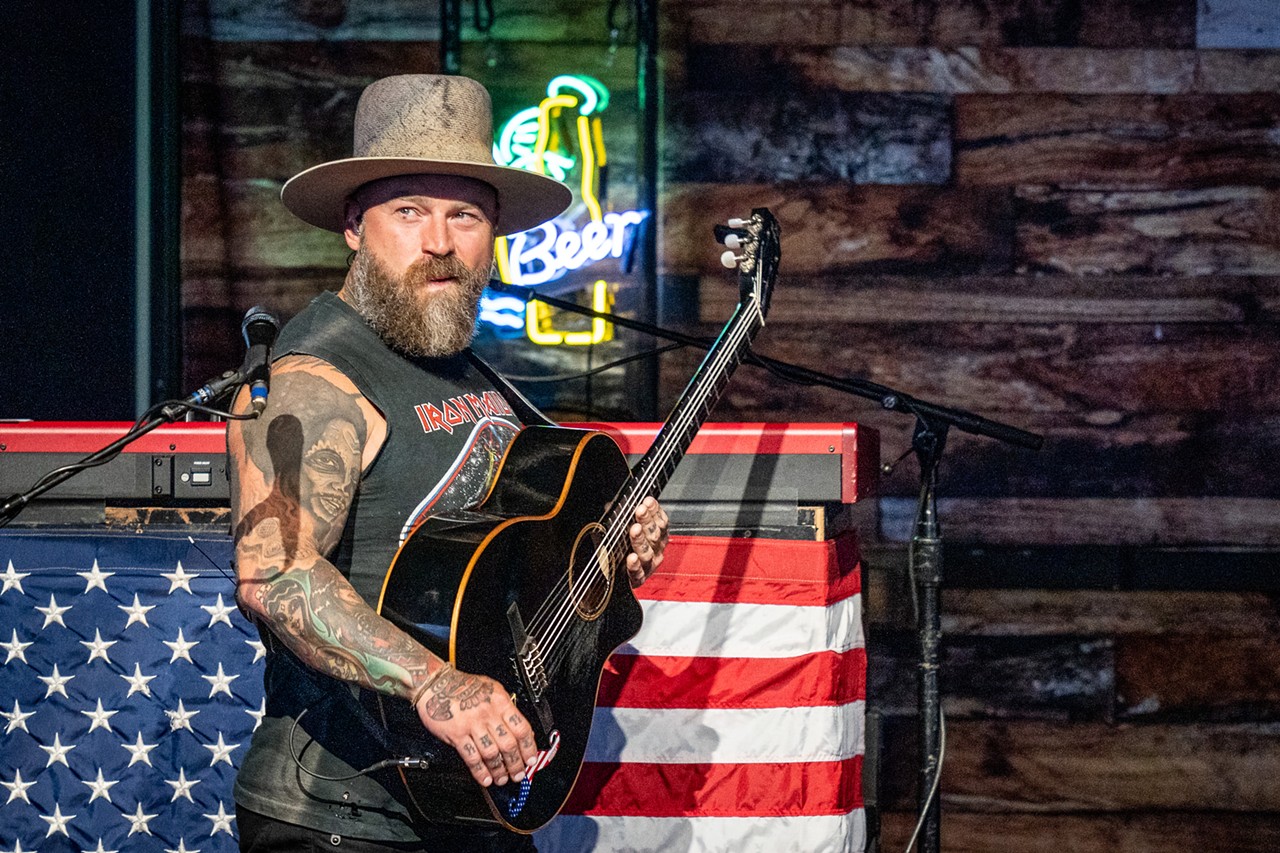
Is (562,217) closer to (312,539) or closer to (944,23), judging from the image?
(944,23)

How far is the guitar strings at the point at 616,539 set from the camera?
78.8 inches

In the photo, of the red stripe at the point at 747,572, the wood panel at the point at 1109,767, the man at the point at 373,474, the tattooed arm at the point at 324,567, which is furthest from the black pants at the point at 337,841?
the wood panel at the point at 1109,767

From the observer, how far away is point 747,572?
106 inches

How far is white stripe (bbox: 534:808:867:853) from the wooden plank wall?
1.67 metres

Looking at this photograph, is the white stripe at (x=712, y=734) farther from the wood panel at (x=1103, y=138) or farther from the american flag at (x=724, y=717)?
the wood panel at (x=1103, y=138)

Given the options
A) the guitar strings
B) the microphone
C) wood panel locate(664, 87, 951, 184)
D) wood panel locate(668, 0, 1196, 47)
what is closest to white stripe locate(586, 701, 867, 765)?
the guitar strings

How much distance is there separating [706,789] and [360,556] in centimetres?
107

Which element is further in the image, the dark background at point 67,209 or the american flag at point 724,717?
the dark background at point 67,209

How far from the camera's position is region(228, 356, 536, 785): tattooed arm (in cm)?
175

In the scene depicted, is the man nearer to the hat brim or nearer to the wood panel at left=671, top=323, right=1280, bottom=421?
the hat brim

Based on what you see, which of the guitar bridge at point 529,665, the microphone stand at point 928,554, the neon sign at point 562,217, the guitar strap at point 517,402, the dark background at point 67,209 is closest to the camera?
the guitar bridge at point 529,665

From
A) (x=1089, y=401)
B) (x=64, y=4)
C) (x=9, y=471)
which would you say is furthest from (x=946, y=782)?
(x=64, y=4)

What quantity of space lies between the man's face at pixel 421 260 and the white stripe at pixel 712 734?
38.7 inches

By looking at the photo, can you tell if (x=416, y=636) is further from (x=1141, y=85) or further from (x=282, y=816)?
(x=1141, y=85)
